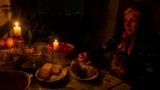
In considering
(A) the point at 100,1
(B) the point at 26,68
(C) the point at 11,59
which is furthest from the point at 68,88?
(A) the point at 100,1

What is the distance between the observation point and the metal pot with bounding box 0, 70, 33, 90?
83 centimetres

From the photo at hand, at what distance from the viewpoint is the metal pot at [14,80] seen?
83cm

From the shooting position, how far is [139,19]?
4.50ft

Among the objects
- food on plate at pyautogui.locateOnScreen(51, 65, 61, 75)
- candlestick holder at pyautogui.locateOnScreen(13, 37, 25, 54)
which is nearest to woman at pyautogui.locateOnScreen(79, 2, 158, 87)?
food on plate at pyautogui.locateOnScreen(51, 65, 61, 75)

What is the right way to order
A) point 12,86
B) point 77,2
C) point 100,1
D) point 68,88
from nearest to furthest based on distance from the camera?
point 12,86
point 68,88
point 100,1
point 77,2

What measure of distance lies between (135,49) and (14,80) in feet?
3.20

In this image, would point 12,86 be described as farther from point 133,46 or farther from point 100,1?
Answer: point 100,1

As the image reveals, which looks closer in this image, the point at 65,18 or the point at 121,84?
the point at 121,84

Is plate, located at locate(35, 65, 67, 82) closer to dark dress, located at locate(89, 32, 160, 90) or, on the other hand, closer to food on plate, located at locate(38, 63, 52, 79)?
food on plate, located at locate(38, 63, 52, 79)

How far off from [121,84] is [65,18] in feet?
7.81

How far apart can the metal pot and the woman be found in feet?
1.77

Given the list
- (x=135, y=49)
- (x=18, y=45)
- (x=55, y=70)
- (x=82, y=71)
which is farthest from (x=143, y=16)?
(x=18, y=45)

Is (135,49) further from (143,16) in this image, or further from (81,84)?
(81,84)

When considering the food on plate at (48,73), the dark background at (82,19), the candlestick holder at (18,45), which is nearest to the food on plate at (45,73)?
the food on plate at (48,73)
